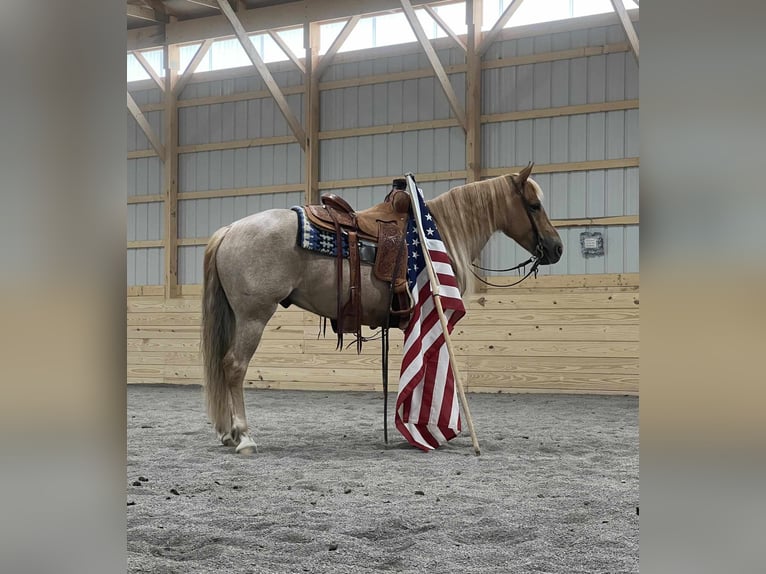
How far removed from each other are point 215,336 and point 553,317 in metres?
4.11

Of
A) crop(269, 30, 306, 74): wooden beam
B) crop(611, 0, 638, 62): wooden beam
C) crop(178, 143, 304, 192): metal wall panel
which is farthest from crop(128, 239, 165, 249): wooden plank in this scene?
crop(611, 0, 638, 62): wooden beam

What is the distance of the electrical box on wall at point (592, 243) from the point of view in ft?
24.6

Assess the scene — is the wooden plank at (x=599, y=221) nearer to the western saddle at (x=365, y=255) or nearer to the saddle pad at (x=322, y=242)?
the western saddle at (x=365, y=255)

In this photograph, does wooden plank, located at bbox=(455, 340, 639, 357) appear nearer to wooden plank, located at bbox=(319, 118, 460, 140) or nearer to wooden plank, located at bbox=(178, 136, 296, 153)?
wooden plank, located at bbox=(319, 118, 460, 140)

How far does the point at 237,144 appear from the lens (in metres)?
9.22

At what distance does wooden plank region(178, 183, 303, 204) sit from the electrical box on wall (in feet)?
10.5

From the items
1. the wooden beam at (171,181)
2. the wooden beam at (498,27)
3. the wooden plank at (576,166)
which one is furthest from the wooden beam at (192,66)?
the wooden plank at (576,166)

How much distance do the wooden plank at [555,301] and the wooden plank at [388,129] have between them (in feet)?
6.19

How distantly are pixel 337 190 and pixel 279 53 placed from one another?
5.93 feet

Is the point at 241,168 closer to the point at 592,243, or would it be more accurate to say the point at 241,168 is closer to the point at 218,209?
the point at 218,209
